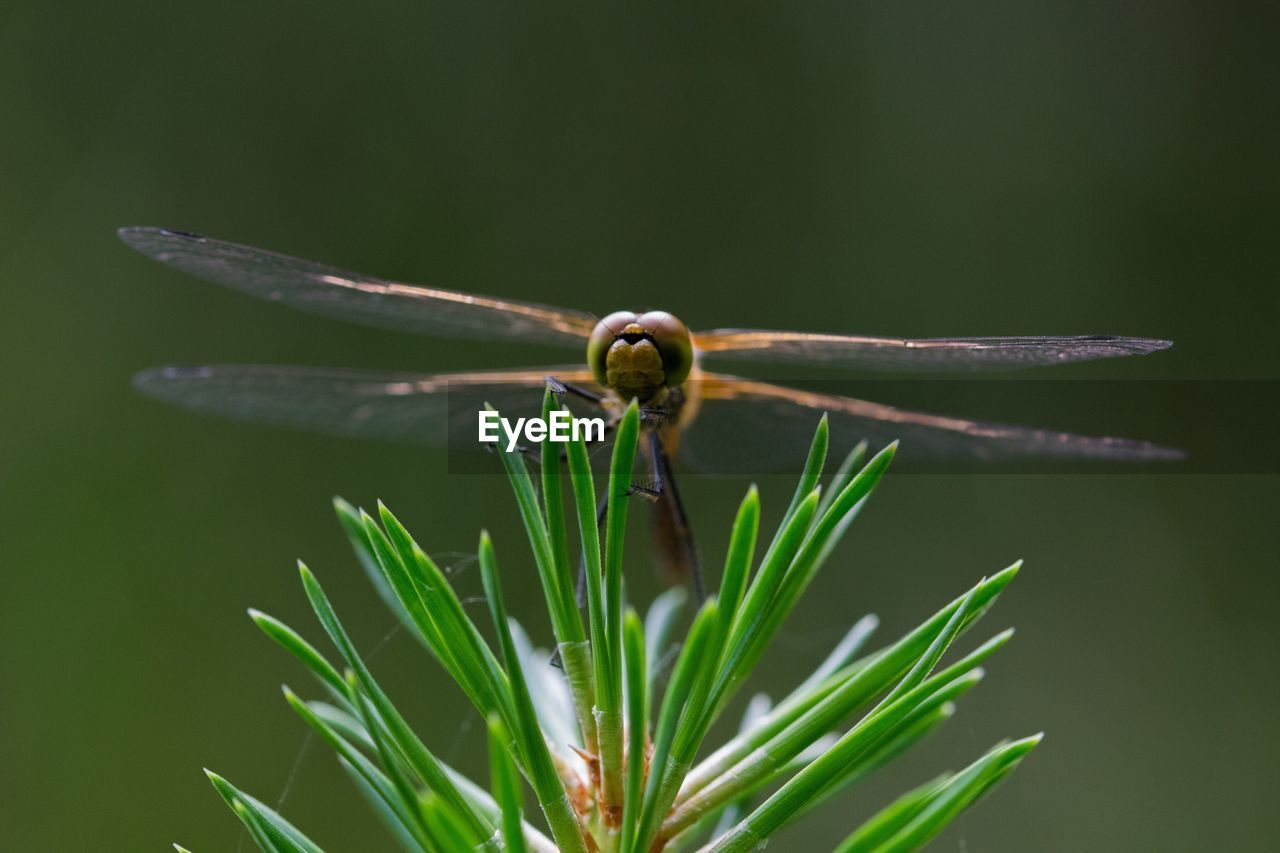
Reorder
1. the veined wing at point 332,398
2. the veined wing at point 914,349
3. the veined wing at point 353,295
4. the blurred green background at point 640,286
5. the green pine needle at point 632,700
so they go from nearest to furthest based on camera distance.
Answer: the green pine needle at point 632,700, the veined wing at point 914,349, the veined wing at point 353,295, the veined wing at point 332,398, the blurred green background at point 640,286

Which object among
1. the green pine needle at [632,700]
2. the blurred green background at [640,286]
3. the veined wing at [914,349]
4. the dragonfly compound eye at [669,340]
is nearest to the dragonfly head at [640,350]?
the dragonfly compound eye at [669,340]

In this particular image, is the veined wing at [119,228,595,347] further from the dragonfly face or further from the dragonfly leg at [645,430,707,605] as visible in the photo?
the dragonfly leg at [645,430,707,605]

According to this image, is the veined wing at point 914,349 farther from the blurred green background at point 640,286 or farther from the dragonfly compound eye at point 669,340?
the blurred green background at point 640,286

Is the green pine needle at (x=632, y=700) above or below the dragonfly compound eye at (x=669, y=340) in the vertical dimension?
below

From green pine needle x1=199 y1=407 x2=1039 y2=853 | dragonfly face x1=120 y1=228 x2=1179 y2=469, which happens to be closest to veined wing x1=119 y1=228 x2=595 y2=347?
dragonfly face x1=120 y1=228 x2=1179 y2=469

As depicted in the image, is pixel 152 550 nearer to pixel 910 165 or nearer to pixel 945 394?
pixel 945 394

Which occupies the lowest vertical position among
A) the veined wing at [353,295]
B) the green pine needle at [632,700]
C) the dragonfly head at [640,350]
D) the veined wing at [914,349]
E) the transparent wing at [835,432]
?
the green pine needle at [632,700]

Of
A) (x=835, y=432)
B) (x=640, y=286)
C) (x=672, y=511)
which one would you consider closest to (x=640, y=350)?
(x=672, y=511)

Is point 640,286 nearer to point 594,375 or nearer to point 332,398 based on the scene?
point 332,398

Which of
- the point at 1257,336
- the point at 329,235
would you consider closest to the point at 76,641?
the point at 329,235
